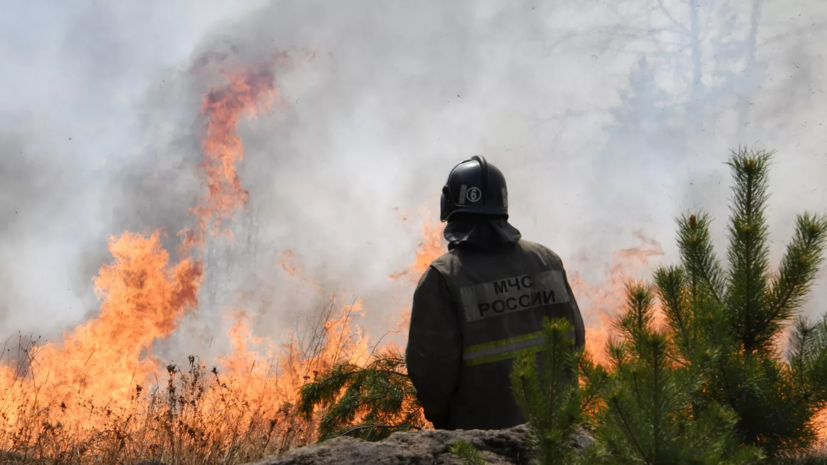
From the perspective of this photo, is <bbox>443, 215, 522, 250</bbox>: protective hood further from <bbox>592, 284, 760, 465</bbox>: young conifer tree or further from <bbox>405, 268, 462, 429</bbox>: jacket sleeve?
<bbox>592, 284, 760, 465</bbox>: young conifer tree

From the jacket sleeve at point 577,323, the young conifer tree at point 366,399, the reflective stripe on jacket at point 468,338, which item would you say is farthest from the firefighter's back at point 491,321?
the young conifer tree at point 366,399

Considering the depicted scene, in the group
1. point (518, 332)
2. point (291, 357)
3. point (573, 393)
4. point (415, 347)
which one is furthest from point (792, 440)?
point (291, 357)

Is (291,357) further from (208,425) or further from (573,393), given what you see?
(573,393)

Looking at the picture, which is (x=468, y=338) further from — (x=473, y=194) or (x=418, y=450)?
(x=418, y=450)

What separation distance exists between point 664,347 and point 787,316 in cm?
90

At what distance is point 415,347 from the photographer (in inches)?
129

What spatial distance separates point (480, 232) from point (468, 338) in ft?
1.93

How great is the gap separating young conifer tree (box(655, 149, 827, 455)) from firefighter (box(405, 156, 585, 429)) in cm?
102

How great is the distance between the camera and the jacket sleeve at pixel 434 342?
3.27 m

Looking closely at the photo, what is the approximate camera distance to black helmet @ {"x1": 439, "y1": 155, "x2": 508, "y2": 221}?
3.57 m

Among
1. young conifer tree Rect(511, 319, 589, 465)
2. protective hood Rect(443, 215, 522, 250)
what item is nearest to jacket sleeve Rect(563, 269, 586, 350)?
protective hood Rect(443, 215, 522, 250)

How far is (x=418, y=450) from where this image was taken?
2266 millimetres

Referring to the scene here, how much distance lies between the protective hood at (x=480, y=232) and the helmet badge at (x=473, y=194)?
0.31 feet

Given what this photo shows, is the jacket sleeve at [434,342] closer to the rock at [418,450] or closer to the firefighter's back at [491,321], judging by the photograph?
the firefighter's back at [491,321]
